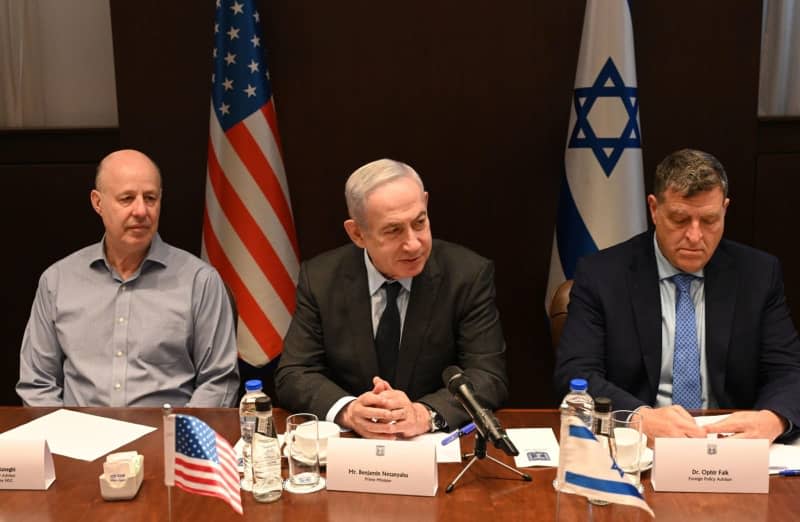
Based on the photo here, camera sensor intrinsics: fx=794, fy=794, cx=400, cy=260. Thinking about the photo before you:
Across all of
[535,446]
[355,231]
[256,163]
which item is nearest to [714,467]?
[535,446]

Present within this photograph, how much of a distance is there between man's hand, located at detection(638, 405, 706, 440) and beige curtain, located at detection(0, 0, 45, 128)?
354cm

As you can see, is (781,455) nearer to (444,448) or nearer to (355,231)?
(444,448)

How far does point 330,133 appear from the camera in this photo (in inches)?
156

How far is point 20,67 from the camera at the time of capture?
4195mm

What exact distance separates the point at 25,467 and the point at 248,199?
6.42ft

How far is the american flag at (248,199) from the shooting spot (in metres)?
3.66

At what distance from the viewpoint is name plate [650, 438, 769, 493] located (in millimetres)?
1807

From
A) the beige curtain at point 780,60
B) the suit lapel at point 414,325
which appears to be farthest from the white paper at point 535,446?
the beige curtain at point 780,60

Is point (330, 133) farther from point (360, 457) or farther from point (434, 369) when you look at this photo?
point (360, 457)

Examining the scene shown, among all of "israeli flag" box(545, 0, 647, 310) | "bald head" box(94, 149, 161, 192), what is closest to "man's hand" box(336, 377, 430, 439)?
"bald head" box(94, 149, 161, 192)

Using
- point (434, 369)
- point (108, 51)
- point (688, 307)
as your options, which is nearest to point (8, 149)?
point (108, 51)

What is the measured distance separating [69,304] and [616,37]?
2527 millimetres

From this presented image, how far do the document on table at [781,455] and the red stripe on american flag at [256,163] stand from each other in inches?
86.6

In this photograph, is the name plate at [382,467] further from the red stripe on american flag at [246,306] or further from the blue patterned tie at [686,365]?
the red stripe on american flag at [246,306]
